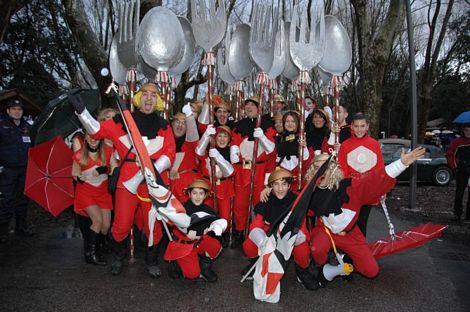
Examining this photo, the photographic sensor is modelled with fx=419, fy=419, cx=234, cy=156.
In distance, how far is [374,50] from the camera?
8.23 m

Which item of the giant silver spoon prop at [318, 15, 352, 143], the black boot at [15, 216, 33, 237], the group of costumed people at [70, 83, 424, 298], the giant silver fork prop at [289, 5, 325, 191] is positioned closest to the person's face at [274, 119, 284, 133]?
the group of costumed people at [70, 83, 424, 298]

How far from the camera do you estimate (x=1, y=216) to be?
543 centimetres

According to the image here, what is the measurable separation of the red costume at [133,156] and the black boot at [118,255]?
0.09 meters

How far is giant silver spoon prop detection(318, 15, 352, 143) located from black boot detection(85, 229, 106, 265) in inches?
128

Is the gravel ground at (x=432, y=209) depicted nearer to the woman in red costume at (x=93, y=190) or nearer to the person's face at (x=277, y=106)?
the person's face at (x=277, y=106)

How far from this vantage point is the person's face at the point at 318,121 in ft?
17.5

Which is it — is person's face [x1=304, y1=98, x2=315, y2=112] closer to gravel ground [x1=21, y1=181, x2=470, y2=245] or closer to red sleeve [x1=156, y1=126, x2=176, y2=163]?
gravel ground [x1=21, y1=181, x2=470, y2=245]

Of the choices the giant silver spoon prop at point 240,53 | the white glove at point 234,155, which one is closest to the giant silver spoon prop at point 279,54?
the giant silver spoon prop at point 240,53

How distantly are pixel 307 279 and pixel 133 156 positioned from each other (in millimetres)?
2080

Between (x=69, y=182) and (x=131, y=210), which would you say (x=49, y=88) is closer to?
(x=69, y=182)

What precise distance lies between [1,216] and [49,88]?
1288 cm

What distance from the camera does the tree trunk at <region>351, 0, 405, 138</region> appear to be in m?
8.11

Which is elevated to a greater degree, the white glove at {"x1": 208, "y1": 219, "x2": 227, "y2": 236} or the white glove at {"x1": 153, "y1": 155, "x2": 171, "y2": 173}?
the white glove at {"x1": 153, "y1": 155, "x2": 171, "y2": 173}

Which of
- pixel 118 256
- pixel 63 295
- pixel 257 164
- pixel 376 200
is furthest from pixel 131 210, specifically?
pixel 376 200
